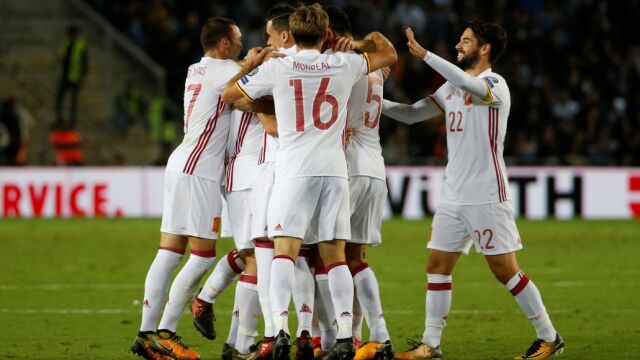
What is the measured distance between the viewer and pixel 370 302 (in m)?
8.05

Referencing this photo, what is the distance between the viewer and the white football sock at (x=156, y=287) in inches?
318

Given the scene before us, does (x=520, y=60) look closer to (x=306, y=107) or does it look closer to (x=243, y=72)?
(x=243, y=72)

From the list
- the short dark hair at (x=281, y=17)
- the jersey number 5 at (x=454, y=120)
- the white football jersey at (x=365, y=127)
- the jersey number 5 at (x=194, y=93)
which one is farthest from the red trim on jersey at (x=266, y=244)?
the jersey number 5 at (x=454, y=120)

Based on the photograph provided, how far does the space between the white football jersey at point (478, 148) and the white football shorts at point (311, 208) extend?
1.04 m

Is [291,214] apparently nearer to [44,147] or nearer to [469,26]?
[469,26]

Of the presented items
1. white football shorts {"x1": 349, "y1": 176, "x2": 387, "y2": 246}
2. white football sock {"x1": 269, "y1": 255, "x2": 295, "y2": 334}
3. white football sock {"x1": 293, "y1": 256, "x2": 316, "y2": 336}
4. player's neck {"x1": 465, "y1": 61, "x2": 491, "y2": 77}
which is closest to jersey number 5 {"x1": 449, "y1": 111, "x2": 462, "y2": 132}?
player's neck {"x1": 465, "y1": 61, "x2": 491, "y2": 77}

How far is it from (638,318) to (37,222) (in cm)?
1228

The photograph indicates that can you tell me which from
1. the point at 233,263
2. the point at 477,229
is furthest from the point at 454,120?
the point at 233,263

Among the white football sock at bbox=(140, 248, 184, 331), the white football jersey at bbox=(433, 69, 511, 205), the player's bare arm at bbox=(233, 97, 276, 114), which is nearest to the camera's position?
the player's bare arm at bbox=(233, 97, 276, 114)

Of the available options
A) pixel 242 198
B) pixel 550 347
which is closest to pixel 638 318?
pixel 550 347

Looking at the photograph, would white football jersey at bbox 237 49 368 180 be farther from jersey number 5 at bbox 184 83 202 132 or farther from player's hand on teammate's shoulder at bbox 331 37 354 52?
jersey number 5 at bbox 184 83 202 132

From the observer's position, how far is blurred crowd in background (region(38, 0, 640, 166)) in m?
22.7

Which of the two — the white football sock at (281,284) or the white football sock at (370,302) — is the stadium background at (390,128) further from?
the white football sock at (281,284)

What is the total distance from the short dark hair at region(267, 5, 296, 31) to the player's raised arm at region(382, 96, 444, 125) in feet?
3.50
